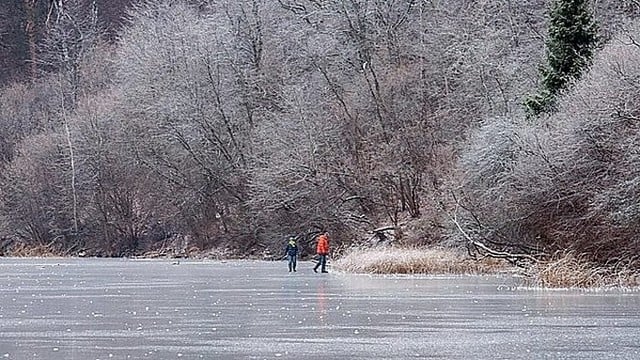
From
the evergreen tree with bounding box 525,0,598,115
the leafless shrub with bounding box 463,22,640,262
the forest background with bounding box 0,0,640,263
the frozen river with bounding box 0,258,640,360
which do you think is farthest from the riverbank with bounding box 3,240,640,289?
the evergreen tree with bounding box 525,0,598,115

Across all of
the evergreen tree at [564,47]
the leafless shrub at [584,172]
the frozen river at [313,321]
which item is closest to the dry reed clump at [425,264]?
the leafless shrub at [584,172]

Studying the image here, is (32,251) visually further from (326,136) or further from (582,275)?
(582,275)

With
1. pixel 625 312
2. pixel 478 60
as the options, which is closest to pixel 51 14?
pixel 478 60

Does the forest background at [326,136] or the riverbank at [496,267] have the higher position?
the forest background at [326,136]

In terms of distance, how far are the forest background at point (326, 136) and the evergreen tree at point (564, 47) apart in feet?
2.39

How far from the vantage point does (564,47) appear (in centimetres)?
4209

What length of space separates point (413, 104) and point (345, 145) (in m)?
3.90

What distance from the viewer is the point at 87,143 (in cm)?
7769

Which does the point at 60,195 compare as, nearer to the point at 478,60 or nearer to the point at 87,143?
the point at 87,143

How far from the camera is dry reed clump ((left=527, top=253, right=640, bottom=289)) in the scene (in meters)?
33.7

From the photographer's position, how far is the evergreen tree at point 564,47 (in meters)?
41.3

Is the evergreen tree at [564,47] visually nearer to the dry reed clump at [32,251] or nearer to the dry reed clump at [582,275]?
the dry reed clump at [582,275]

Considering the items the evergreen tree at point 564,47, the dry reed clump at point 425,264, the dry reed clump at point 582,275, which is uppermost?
the evergreen tree at point 564,47

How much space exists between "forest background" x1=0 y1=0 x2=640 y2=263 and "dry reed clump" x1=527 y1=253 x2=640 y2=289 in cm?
62
